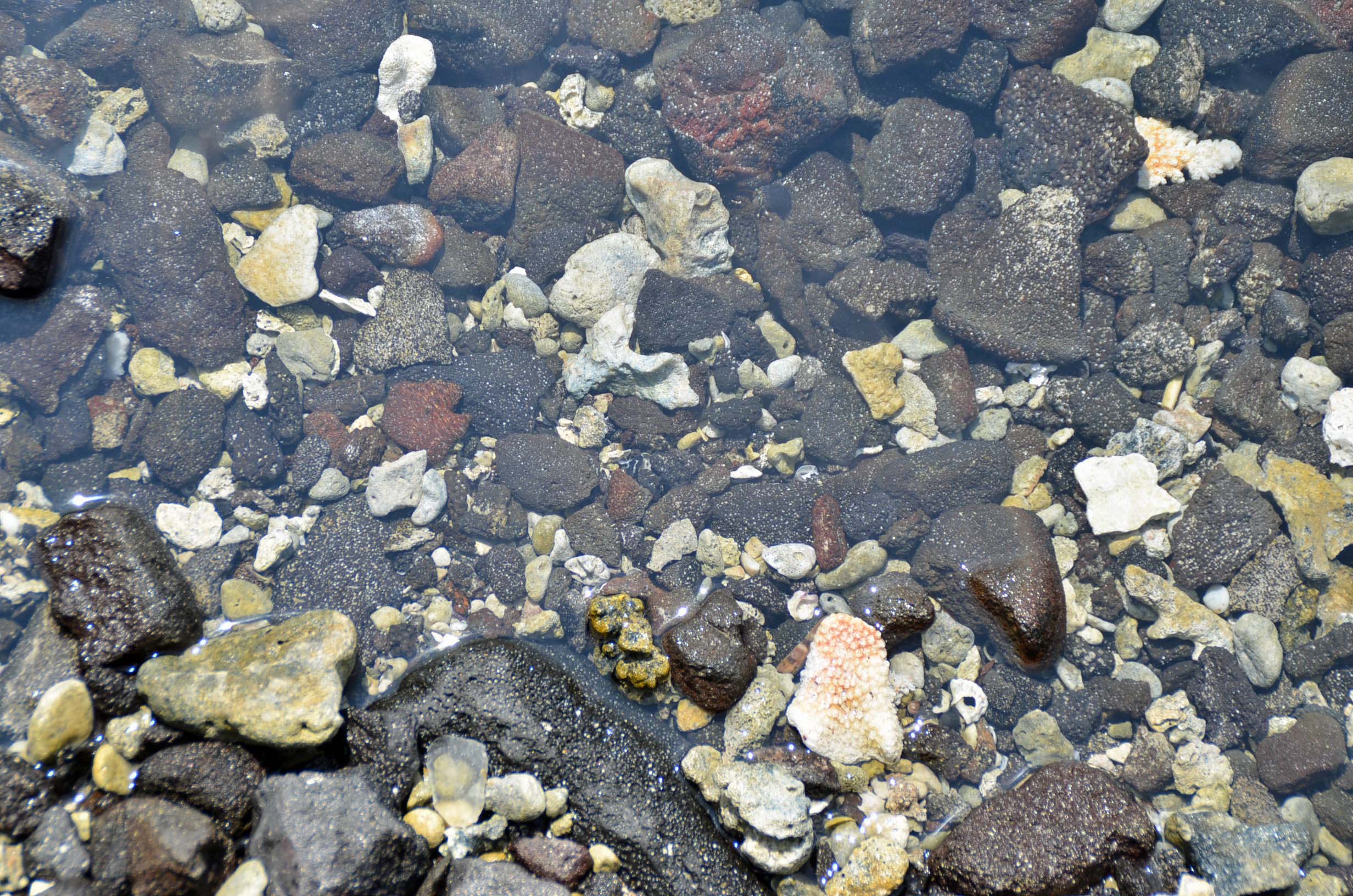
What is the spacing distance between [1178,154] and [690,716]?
5876 millimetres

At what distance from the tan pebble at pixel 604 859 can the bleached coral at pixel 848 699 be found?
49.3 inches

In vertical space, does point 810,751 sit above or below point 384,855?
below

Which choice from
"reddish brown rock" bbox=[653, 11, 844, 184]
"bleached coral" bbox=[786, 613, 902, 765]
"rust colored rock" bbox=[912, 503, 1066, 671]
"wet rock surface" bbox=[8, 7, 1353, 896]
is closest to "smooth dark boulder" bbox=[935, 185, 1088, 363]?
"wet rock surface" bbox=[8, 7, 1353, 896]

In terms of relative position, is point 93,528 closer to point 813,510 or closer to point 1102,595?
point 813,510

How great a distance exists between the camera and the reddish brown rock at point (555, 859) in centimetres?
303

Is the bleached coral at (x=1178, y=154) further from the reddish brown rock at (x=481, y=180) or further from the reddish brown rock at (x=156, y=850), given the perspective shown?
the reddish brown rock at (x=156, y=850)

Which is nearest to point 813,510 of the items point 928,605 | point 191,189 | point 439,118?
point 928,605

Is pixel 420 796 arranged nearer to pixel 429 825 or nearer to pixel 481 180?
pixel 429 825

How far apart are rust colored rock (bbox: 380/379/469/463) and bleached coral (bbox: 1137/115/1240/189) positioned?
5.93 metres

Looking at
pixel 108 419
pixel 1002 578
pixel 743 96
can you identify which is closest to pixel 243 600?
pixel 108 419

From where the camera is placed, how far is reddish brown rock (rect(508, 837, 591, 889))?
9.94 ft

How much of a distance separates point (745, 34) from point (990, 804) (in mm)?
6191

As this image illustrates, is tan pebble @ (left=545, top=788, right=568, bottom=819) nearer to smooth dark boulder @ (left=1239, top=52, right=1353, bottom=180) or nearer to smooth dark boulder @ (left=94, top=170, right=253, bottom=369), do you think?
smooth dark boulder @ (left=94, top=170, right=253, bottom=369)

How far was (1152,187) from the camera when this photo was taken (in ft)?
19.0
